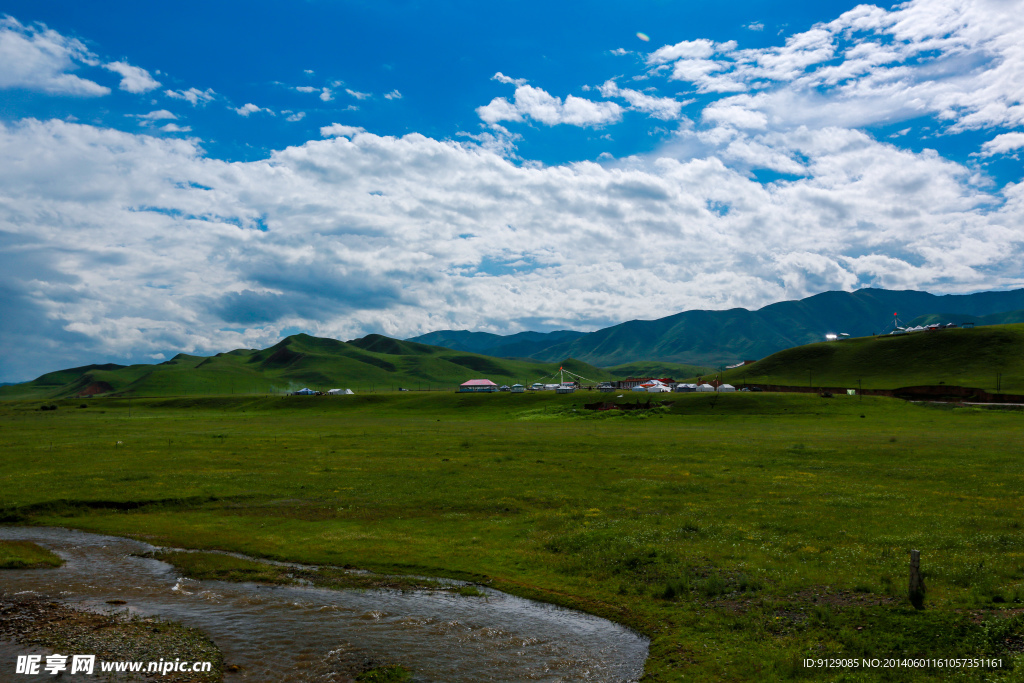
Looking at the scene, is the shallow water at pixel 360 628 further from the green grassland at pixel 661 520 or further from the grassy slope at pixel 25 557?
the green grassland at pixel 661 520

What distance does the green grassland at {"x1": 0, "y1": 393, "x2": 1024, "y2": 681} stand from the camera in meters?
17.0

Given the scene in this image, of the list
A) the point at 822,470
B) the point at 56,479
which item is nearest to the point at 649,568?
the point at 822,470

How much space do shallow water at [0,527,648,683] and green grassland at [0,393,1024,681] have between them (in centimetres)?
168

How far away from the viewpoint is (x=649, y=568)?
23.3 m

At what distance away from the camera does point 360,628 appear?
18.6 m

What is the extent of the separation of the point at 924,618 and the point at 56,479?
58.2 meters

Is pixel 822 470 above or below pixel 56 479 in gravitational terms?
below

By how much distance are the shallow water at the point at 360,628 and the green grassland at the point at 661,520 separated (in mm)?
1683

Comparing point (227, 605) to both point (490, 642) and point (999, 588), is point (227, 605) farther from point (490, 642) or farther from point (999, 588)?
point (999, 588)

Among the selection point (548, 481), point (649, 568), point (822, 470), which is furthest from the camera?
point (822, 470)

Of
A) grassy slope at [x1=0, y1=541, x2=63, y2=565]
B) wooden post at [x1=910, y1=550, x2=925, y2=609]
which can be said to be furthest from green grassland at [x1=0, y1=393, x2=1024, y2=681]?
grassy slope at [x1=0, y1=541, x2=63, y2=565]

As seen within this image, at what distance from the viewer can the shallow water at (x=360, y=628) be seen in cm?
1584

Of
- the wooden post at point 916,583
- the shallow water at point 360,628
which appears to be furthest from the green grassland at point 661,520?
the shallow water at point 360,628

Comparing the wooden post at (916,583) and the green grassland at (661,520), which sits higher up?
the wooden post at (916,583)
